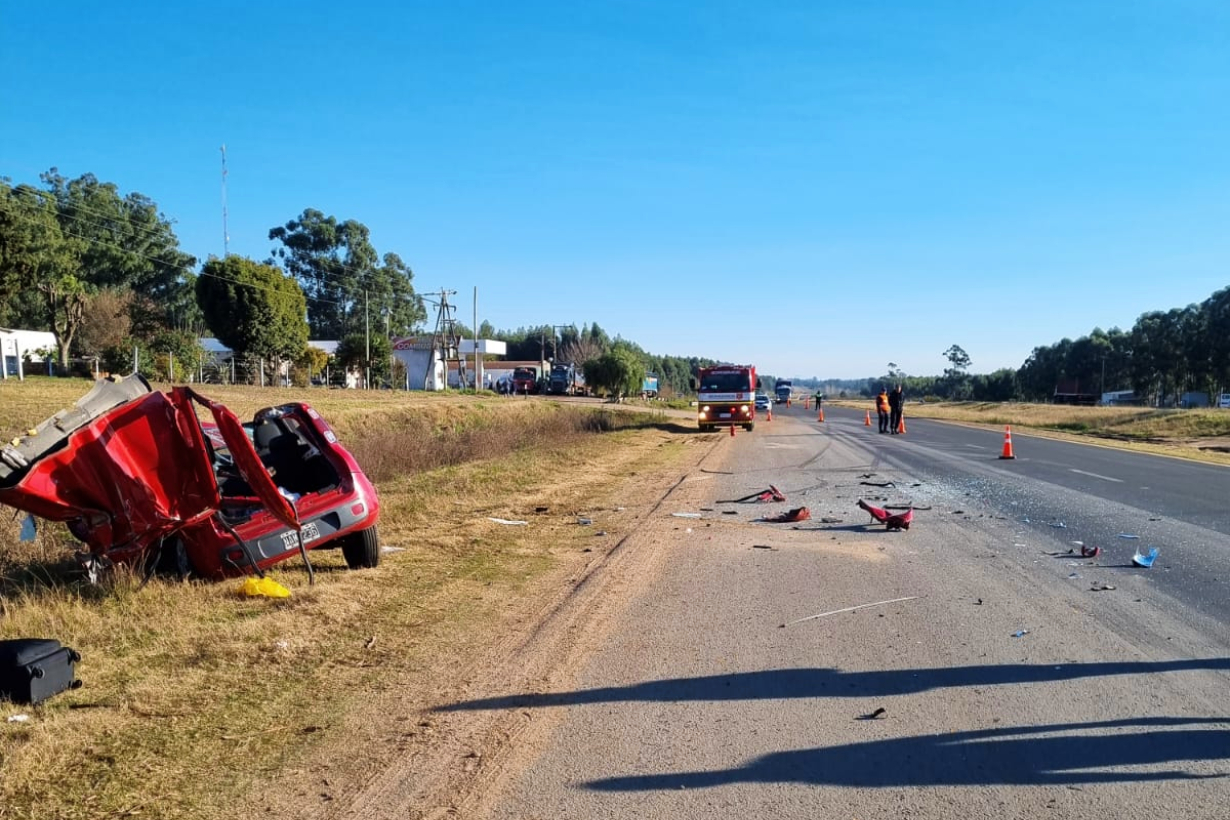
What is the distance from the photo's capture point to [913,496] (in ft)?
47.7

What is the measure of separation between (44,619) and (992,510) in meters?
11.5

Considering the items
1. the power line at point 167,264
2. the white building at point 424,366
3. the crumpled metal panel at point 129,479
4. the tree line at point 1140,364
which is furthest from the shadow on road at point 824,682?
the tree line at point 1140,364

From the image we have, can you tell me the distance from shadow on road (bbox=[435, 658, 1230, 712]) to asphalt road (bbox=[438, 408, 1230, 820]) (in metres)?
0.02

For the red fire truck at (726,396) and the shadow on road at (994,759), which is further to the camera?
the red fire truck at (726,396)

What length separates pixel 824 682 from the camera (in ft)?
17.8

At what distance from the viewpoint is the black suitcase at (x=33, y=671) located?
483cm

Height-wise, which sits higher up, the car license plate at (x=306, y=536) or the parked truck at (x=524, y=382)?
the parked truck at (x=524, y=382)

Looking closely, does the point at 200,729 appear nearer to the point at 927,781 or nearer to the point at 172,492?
the point at 172,492

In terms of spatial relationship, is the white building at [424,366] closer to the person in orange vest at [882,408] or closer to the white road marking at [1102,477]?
the person in orange vest at [882,408]

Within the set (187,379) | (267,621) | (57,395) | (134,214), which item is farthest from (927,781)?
(134,214)

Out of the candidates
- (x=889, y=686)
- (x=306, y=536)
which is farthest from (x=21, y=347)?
(x=889, y=686)

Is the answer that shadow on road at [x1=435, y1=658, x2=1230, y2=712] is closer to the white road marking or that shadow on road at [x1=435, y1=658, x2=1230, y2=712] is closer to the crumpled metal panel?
the crumpled metal panel

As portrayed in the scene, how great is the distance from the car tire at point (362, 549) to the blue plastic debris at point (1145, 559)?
24.4 ft

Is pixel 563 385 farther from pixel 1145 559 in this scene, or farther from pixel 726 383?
pixel 1145 559
